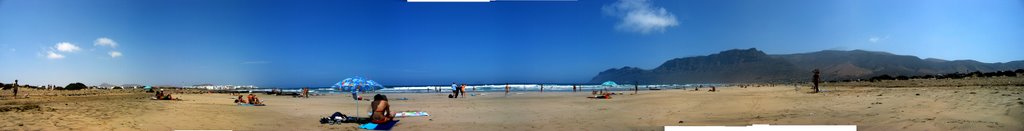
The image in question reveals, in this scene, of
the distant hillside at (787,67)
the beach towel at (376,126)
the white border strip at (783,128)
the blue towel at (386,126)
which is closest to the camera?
the white border strip at (783,128)

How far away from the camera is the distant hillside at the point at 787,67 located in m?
106

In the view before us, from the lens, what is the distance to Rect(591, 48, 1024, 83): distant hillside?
346ft

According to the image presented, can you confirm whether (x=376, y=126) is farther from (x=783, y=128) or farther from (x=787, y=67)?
(x=787, y=67)

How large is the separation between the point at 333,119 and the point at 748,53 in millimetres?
177297

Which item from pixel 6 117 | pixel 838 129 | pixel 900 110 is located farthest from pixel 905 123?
pixel 6 117

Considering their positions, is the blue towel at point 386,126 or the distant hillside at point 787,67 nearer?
the blue towel at point 386,126

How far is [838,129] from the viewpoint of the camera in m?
7.14

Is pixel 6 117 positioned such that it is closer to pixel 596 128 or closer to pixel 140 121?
pixel 140 121

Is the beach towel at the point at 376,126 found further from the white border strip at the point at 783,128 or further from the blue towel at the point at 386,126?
the white border strip at the point at 783,128

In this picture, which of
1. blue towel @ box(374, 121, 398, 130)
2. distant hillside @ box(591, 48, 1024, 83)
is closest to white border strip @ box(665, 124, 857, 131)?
blue towel @ box(374, 121, 398, 130)

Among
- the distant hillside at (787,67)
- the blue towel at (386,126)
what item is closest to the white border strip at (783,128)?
the blue towel at (386,126)

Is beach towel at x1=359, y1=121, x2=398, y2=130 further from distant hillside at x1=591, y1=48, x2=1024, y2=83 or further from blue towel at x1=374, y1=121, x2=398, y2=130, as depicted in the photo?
distant hillside at x1=591, y1=48, x2=1024, y2=83

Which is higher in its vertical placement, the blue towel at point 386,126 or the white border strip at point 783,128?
the white border strip at point 783,128

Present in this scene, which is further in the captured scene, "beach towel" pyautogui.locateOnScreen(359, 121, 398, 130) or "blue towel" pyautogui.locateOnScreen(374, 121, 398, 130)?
"blue towel" pyautogui.locateOnScreen(374, 121, 398, 130)
